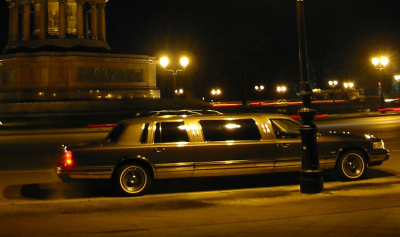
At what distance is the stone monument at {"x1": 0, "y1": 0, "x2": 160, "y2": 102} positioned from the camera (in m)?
41.7

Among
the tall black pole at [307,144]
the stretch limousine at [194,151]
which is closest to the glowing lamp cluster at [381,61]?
the stretch limousine at [194,151]

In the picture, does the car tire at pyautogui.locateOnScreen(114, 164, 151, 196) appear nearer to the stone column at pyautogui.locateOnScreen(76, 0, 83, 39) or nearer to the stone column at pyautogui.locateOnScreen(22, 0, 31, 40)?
the stone column at pyautogui.locateOnScreen(76, 0, 83, 39)

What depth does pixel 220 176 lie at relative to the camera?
10.2m

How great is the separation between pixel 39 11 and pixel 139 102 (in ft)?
46.1

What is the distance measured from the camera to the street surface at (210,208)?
692cm

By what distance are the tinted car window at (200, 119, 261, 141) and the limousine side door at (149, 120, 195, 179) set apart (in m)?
0.45

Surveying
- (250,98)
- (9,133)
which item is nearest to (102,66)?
(9,133)

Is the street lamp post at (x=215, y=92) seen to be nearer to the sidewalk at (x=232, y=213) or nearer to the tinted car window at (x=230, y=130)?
the tinted car window at (x=230, y=130)

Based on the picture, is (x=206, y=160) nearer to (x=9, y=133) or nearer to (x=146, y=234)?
(x=146, y=234)

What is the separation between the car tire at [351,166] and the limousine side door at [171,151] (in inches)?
130

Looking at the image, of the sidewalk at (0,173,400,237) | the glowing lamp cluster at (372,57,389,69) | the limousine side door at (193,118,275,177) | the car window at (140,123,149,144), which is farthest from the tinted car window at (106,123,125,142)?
the glowing lamp cluster at (372,57,389,69)

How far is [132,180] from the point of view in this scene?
9930mm

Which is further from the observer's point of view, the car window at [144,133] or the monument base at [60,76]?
the monument base at [60,76]

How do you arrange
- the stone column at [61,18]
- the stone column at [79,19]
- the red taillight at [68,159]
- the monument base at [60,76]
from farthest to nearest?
the stone column at [79,19] < the stone column at [61,18] < the monument base at [60,76] < the red taillight at [68,159]
